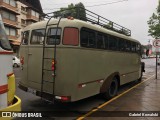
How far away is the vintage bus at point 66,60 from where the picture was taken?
6.61 metres

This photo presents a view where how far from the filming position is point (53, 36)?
6.99 m

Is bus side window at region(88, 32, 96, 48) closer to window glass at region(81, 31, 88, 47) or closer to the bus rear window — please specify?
window glass at region(81, 31, 88, 47)

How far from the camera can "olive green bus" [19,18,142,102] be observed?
661 cm

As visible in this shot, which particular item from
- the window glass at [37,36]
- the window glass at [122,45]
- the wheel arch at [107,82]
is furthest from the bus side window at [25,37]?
the window glass at [122,45]

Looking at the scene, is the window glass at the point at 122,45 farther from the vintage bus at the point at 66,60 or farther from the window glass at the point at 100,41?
the window glass at the point at 100,41

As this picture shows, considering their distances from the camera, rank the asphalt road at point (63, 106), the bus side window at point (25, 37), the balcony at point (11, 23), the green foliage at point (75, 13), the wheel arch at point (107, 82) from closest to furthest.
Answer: the asphalt road at point (63, 106) → the green foliage at point (75, 13) → the bus side window at point (25, 37) → the wheel arch at point (107, 82) → the balcony at point (11, 23)

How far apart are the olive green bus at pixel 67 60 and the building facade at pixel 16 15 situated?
2924 centimetres

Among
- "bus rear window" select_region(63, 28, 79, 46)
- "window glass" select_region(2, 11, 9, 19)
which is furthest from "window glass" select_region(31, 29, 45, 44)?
"window glass" select_region(2, 11, 9, 19)

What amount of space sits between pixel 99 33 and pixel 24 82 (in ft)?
10.8

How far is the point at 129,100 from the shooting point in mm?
9141

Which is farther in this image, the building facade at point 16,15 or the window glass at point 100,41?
the building facade at point 16,15

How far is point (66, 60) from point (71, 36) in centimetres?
75

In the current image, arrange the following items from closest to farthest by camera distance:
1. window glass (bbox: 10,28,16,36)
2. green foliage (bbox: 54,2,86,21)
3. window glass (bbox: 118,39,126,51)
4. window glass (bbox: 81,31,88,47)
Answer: window glass (bbox: 81,31,88,47) < green foliage (bbox: 54,2,86,21) < window glass (bbox: 118,39,126,51) < window glass (bbox: 10,28,16,36)

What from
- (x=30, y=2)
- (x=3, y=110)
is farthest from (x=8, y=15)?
(x=3, y=110)
